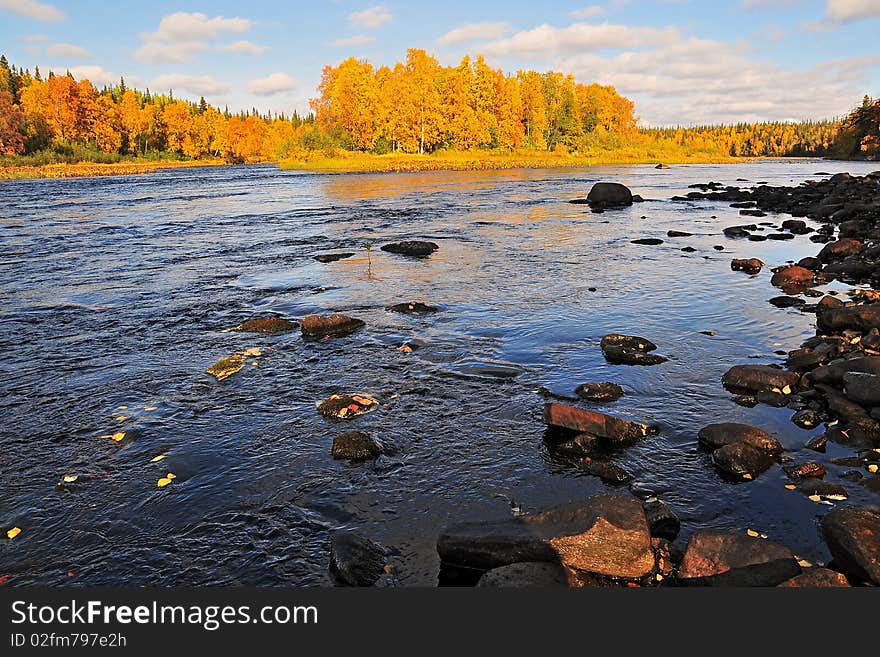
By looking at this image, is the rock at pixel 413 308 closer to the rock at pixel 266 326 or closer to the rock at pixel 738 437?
the rock at pixel 266 326

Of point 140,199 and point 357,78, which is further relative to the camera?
point 357,78

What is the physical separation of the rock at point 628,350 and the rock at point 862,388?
10.4 ft

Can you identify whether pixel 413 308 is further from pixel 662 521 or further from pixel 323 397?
pixel 662 521

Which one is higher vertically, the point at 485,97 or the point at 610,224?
the point at 485,97

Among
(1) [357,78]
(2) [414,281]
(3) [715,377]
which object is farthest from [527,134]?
(3) [715,377]

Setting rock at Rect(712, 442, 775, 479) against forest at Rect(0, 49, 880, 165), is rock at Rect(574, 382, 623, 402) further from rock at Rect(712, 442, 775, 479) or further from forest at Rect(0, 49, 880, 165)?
forest at Rect(0, 49, 880, 165)

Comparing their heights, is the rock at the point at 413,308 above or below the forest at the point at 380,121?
below

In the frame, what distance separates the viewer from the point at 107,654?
4.20m

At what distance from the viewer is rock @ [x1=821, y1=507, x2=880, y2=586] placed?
16.5 ft

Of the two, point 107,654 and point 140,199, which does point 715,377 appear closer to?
point 107,654

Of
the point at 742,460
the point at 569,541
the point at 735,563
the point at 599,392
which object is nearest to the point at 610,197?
the point at 599,392

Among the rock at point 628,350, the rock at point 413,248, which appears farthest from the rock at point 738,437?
the rock at point 413,248

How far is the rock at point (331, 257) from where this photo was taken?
21.7 m

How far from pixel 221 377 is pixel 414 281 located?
905cm
